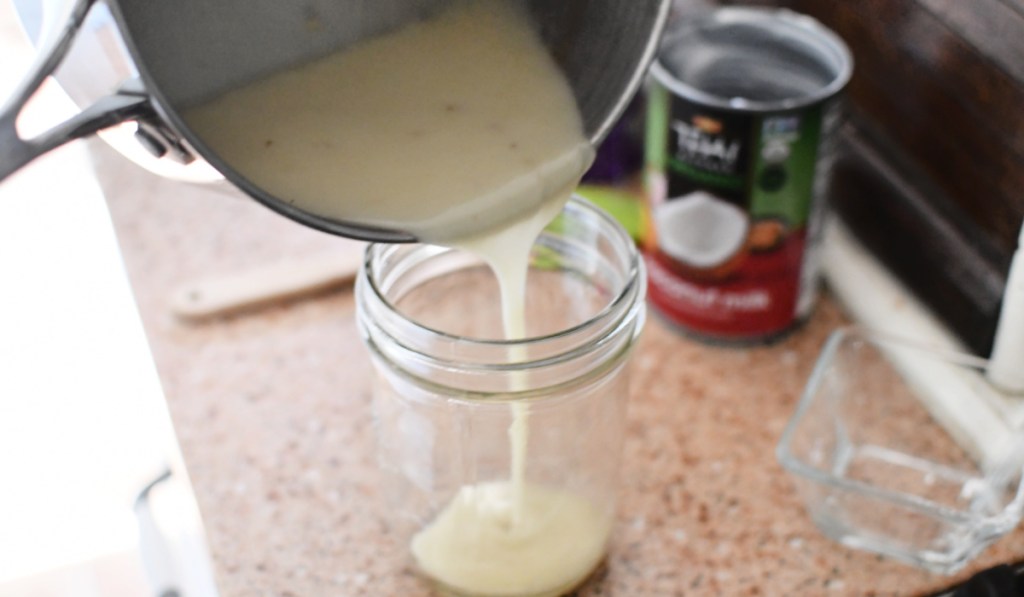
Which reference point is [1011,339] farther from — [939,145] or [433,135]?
[433,135]

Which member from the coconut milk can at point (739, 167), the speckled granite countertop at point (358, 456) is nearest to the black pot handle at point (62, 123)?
the speckled granite countertop at point (358, 456)

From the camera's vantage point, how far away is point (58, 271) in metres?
0.85

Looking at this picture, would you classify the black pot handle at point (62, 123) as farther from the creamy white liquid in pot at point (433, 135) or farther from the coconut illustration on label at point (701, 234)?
the coconut illustration on label at point (701, 234)

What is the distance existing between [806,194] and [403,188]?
0.91 ft

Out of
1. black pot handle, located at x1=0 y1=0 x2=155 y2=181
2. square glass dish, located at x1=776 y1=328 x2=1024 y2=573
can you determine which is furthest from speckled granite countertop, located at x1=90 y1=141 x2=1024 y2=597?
black pot handle, located at x1=0 y1=0 x2=155 y2=181

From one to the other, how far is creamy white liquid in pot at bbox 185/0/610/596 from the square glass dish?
0.61 ft

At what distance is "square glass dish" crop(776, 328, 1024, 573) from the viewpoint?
0.57 meters

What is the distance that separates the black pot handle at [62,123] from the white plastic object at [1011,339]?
0.44m

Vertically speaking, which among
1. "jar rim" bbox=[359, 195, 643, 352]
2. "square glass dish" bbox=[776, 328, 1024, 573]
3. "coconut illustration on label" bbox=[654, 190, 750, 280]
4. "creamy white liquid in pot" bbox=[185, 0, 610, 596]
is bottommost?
"square glass dish" bbox=[776, 328, 1024, 573]

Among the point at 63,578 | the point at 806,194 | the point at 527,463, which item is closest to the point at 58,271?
the point at 63,578

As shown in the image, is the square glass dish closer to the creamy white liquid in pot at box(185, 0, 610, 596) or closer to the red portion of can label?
the red portion of can label

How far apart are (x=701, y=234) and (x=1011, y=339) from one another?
0.18m

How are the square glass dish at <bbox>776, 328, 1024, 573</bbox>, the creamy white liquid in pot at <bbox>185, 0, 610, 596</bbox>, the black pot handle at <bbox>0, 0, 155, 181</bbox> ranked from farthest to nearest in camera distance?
the square glass dish at <bbox>776, 328, 1024, 573</bbox> → the creamy white liquid in pot at <bbox>185, 0, 610, 596</bbox> → the black pot handle at <bbox>0, 0, 155, 181</bbox>

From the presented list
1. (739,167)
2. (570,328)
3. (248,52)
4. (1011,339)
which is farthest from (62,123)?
(1011,339)
